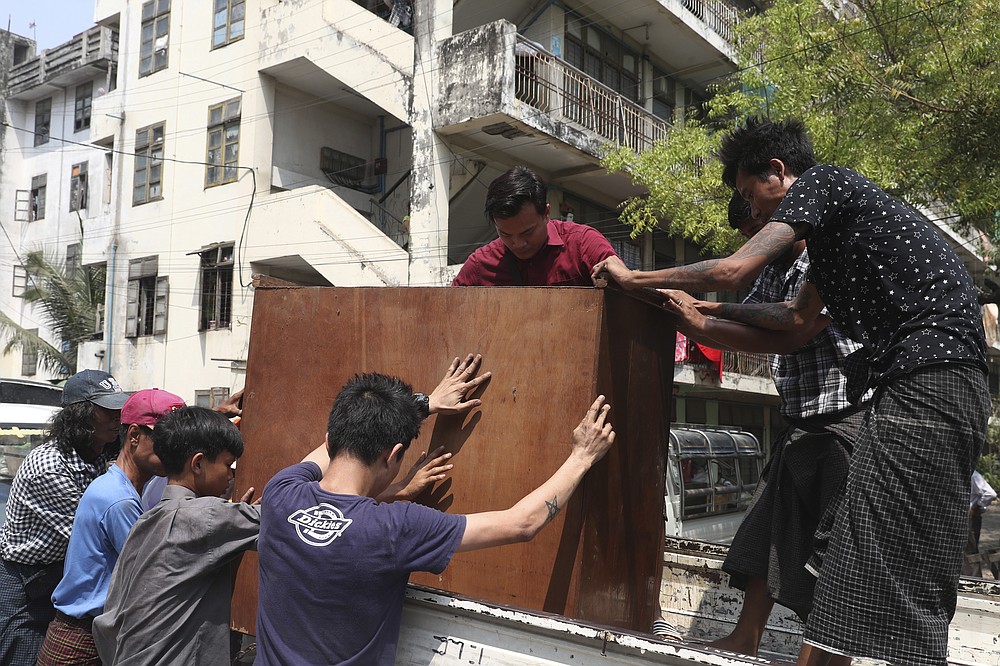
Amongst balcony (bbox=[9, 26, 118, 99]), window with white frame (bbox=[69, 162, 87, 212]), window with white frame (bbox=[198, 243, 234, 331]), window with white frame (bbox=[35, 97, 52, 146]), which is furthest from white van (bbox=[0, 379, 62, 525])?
window with white frame (bbox=[35, 97, 52, 146])

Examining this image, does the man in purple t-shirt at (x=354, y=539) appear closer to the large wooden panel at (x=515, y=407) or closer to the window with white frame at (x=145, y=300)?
the large wooden panel at (x=515, y=407)

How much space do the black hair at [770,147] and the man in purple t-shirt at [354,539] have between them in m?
1.18

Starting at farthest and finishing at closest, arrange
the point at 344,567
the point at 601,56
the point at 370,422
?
the point at 601,56 < the point at 370,422 < the point at 344,567

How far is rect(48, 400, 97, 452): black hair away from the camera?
11.0ft

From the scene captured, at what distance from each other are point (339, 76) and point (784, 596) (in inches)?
563

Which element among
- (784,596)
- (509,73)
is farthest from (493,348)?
(509,73)

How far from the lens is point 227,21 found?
1831cm

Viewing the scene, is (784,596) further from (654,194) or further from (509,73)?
(509,73)

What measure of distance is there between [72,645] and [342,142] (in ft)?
52.8

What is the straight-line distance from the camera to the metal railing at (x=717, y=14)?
56.4ft

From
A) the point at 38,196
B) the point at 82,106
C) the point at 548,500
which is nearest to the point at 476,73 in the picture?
the point at 548,500

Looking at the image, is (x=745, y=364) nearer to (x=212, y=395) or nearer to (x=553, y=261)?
(x=212, y=395)

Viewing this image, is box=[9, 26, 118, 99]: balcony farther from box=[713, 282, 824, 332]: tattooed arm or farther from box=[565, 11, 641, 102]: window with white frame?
box=[713, 282, 824, 332]: tattooed arm

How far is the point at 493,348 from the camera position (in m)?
2.64
